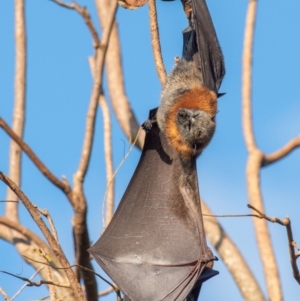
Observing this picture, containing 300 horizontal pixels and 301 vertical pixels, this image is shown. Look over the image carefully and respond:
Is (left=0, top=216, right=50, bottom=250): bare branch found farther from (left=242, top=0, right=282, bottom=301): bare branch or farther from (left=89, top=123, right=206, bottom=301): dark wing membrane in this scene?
(left=242, top=0, right=282, bottom=301): bare branch

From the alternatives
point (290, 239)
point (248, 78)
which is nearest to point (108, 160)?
point (248, 78)

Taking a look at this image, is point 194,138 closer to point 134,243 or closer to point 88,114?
point 134,243

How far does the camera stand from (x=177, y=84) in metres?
5.25

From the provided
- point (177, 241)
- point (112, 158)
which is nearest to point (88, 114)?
point (112, 158)

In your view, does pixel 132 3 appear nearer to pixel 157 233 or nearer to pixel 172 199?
pixel 172 199

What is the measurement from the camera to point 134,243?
5680mm

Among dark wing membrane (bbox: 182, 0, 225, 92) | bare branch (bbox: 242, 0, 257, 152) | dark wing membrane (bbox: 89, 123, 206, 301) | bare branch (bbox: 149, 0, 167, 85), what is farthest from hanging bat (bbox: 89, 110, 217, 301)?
bare branch (bbox: 242, 0, 257, 152)

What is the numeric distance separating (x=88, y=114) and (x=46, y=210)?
2357mm

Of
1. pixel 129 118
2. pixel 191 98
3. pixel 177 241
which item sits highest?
pixel 129 118

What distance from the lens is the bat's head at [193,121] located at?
5.00 metres

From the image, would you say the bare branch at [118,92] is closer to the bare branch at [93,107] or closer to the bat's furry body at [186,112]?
the bare branch at [93,107]

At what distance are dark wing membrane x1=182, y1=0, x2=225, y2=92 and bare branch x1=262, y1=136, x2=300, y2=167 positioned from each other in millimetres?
2073

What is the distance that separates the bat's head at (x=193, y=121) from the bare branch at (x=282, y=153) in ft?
7.24

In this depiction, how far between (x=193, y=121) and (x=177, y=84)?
0.39 m
